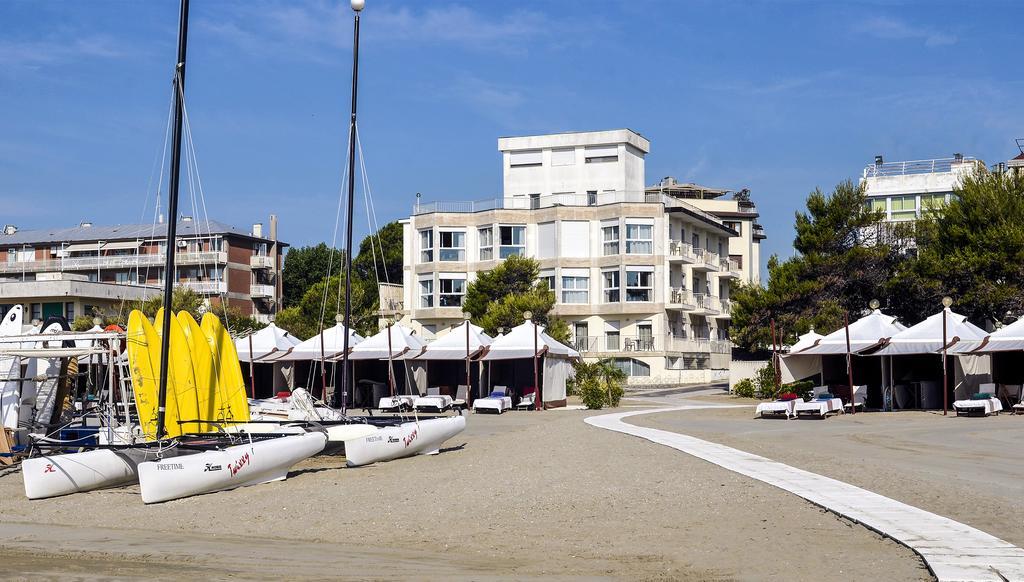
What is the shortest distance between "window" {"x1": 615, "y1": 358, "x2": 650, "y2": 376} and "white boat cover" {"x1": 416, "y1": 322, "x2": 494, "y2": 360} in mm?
23150

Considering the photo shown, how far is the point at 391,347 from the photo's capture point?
43.4m

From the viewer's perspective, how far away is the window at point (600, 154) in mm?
73375

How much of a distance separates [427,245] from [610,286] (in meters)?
12.0

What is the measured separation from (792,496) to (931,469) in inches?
199

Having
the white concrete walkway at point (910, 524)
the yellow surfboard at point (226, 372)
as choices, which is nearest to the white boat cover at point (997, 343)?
the white concrete walkway at point (910, 524)

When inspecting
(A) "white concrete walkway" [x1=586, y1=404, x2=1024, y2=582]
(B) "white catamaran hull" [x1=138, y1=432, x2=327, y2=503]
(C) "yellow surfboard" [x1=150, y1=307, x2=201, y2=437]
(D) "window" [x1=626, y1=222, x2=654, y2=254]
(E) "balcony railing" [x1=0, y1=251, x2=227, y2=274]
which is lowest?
(A) "white concrete walkway" [x1=586, y1=404, x2=1024, y2=582]

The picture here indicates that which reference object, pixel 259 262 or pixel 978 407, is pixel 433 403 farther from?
pixel 259 262

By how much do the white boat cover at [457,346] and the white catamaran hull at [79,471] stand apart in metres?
23.5

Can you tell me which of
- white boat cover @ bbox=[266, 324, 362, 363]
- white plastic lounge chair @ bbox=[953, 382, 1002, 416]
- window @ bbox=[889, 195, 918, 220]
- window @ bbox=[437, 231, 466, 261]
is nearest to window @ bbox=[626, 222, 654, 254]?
window @ bbox=[437, 231, 466, 261]

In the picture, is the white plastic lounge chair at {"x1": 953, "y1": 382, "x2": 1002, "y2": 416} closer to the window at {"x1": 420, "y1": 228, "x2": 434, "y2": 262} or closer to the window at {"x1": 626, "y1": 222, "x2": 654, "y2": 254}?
the window at {"x1": 626, "y1": 222, "x2": 654, "y2": 254}

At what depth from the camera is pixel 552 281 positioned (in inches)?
2633

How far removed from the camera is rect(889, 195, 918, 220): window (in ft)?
237

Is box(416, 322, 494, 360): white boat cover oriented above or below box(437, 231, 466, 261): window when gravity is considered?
below

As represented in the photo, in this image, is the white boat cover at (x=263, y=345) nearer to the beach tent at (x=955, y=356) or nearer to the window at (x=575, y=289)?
the window at (x=575, y=289)
